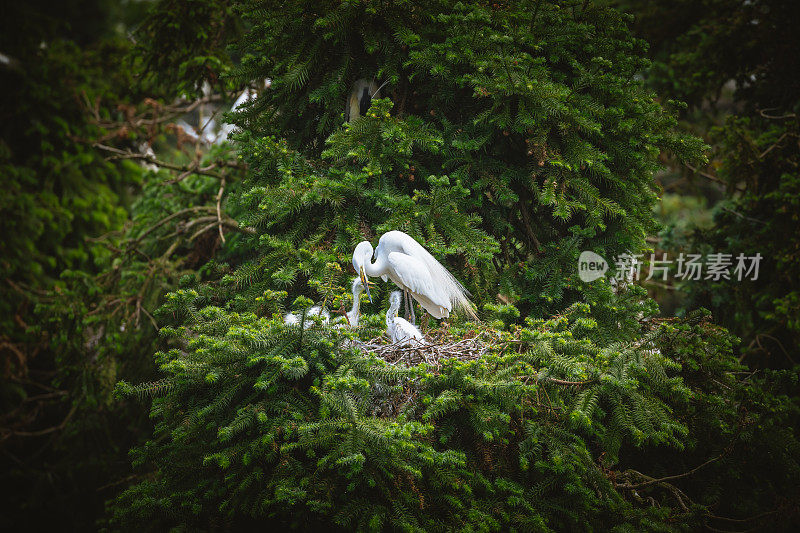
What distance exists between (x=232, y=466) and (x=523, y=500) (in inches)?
44.2

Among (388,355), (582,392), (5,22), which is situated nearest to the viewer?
(582,392)

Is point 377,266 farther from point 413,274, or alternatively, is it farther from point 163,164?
point 163,164

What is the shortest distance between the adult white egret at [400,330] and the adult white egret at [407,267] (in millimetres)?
161

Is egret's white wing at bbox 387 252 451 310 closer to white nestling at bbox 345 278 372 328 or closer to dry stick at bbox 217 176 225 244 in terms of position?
white nestling at bbox 345 278 372 328

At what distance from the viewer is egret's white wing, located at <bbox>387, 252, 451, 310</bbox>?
2.80 meters

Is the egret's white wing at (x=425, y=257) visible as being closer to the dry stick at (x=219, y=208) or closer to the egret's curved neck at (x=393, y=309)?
the egret's curved neck at (x=393, y=309)

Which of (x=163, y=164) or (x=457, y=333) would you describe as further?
(x=163, y=164)

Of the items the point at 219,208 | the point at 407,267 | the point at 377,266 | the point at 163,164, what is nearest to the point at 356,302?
the point at 377,266

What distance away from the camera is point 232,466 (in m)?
2.17

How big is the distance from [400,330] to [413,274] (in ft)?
0.96

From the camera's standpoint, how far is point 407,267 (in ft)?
9.18

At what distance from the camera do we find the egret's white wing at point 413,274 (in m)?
2.80

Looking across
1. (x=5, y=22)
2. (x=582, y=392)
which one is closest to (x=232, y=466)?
(x=582, y=392)

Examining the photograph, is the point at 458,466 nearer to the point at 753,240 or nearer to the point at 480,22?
the point at 480,22
